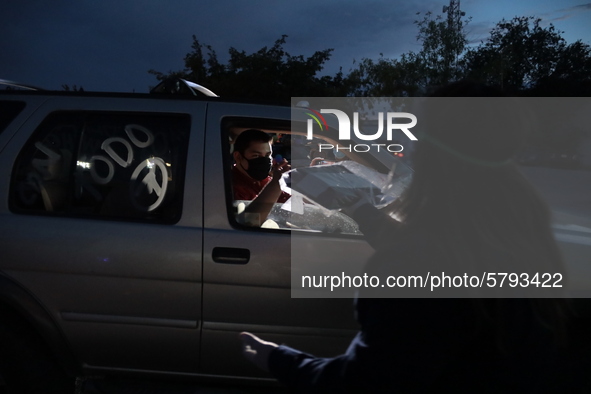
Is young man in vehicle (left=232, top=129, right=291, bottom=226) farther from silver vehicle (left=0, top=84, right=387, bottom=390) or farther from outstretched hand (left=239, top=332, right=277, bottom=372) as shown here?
outstretched hand (left=239, top=332, right=277, bottom=372)

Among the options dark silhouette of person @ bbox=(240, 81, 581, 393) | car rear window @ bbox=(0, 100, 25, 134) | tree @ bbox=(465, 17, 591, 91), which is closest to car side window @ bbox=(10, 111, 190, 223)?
car rear window @ bbox=(0, 100, 25, 134)

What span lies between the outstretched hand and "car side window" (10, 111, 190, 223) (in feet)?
4.42

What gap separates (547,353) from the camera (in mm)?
1222

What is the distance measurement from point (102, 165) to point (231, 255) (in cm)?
86

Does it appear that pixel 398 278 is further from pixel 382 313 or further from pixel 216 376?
pixel 216 376

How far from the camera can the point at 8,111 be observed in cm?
281

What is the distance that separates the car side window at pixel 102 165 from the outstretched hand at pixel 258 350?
4.42 feet

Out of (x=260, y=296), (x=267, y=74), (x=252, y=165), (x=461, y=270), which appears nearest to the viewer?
(x=461, y=270)

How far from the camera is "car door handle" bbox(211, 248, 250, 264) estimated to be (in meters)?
2.59

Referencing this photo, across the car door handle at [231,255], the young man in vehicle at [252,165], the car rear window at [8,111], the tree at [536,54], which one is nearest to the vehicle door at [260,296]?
the car door handle at [231,255]

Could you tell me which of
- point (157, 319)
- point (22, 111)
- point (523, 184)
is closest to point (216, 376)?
point (157, 319)

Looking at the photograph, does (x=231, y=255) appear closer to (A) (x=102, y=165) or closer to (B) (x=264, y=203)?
(B) (x=264, y=203)

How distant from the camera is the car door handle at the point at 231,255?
259 centimetres

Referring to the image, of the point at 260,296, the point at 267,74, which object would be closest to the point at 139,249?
the point at 260,296
